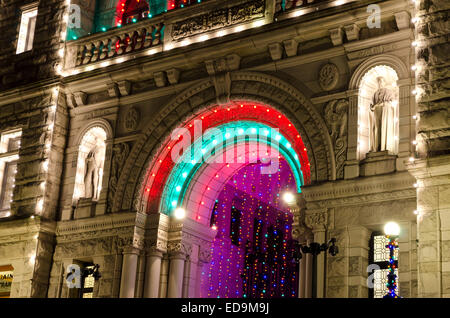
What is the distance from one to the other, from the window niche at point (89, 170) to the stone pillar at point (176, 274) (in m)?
2.44

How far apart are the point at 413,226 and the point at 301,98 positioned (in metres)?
3.86

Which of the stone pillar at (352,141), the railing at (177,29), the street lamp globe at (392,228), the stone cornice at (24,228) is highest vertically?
the railing at (177,29)

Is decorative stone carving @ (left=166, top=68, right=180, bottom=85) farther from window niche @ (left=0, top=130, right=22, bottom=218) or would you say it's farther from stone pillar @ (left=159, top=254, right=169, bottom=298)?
window niche @ (left=0, top=130, right=22, bottom=218)

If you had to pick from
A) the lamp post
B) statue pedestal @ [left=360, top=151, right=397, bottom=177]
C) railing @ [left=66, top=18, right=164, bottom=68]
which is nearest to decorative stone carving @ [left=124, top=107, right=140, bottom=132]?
railing @ [left=66, top=18, right=164, bottom=68]

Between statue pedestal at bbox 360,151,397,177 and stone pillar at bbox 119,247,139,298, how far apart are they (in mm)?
5774

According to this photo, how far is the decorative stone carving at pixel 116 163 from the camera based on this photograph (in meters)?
19.3

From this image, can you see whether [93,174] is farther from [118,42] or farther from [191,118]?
[118,42]

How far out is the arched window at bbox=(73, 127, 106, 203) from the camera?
20.0 metres

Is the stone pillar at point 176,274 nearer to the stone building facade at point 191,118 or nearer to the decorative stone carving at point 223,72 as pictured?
the stone building facade at point 191,118

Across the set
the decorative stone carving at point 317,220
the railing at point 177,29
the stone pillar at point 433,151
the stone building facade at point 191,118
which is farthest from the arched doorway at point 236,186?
the stone pillar at point 433,151

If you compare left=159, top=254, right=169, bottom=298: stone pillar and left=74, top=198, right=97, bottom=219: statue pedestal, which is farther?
left=74, top=198, right=97, bottom=219: statue pedestal

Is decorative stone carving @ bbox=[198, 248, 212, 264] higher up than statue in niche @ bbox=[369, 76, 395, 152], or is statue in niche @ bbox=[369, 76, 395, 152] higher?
statue in niche @ bbox=[369, 76, 395, 152]

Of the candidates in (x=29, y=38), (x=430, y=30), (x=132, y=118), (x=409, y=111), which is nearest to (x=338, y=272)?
(x=409, y=111)

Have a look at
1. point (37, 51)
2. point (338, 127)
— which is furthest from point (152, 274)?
point (37, 51)
